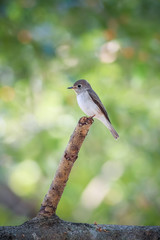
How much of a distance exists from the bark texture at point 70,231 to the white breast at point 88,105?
2.20 meters

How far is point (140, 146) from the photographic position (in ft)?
22.5

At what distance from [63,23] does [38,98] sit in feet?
5.09

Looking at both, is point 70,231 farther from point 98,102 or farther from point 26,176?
point 26,176

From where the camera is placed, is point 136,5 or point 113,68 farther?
point 113,68

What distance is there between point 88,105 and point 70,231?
237 cm

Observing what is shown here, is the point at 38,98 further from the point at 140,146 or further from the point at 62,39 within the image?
the point at 140,146

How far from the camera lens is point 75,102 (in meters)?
6.81

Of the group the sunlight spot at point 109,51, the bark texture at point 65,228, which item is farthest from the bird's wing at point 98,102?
the bark texture at point 65,228

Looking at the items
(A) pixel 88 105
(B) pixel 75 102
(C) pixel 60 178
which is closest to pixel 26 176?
(B) pixel 75 102

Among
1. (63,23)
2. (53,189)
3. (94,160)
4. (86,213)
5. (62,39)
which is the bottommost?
(53,189)

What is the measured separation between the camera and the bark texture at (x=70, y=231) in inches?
102

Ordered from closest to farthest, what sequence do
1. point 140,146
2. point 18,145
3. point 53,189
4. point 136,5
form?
point 53,189 → point 136,5 → point 140,146 → point 18,145

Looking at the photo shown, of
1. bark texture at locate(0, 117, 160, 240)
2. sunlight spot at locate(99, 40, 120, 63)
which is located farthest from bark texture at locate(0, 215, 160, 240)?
sunlight spot at locate(99, 40, 120, 63)

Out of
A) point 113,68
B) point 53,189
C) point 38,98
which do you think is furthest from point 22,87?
point 53,189
